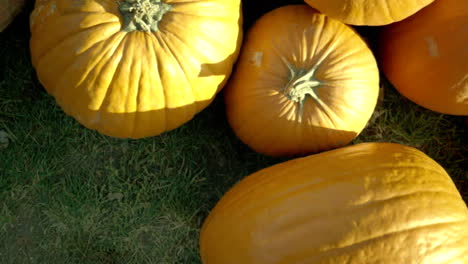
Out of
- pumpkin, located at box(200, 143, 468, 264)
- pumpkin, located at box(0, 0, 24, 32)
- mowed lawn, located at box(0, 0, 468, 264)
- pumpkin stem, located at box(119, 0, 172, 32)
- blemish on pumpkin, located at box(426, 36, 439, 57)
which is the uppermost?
pumpkin stem, located at box(119, 0, 172, 32)

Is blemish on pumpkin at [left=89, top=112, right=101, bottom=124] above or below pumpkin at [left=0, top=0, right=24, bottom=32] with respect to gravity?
below

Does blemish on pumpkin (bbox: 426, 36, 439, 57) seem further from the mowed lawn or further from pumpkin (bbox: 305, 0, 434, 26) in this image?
the mowed lawn

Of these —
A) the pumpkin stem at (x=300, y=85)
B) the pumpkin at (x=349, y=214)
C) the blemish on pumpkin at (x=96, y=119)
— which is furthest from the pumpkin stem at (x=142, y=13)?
the pumpkin at (x=349, y=214)

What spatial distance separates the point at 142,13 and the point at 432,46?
117 centimetres

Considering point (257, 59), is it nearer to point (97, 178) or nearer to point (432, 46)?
point (432, 46)

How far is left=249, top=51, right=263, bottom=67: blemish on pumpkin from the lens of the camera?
184cm

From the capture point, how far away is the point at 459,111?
201 centimetres

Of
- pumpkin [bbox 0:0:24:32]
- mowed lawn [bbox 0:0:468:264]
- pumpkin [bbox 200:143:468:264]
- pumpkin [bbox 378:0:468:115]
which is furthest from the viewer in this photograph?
mowed lawn [bbox 0:0:468:264]

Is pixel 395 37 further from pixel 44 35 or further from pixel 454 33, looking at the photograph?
pixel 44 35

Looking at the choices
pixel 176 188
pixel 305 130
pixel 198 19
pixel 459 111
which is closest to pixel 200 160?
pixel 176 188

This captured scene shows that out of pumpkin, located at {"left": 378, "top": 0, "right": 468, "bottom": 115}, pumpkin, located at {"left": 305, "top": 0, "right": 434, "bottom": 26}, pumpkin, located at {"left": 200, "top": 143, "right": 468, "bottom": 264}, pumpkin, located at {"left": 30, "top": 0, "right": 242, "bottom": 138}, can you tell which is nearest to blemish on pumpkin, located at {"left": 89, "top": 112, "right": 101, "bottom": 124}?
pumpkin, located at {"left": 30, "top": 0, "right": 242, "bottom": 138}

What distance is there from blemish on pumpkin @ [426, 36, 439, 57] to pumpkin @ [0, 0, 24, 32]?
1809 mm

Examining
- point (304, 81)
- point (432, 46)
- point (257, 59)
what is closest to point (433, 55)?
point (432, 46)

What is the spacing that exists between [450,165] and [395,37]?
832 mm
